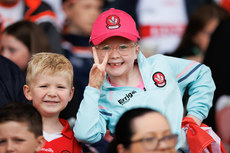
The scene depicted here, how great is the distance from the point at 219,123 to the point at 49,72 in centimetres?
247

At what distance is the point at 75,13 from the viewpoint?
6.70 m

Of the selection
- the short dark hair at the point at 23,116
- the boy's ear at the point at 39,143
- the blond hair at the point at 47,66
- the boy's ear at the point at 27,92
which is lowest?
the boy's ear at the point at 39,143

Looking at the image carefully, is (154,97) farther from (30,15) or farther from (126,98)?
(30,15)

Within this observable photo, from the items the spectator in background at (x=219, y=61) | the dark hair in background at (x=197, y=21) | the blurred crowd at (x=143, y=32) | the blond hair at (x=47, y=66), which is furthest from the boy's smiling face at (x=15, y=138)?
the dark hair in background at (x=197, y=21)

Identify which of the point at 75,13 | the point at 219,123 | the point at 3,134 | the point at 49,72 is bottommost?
the point at 219,123

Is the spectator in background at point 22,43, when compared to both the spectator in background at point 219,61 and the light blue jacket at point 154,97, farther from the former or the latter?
the spectator in background at point 219,61

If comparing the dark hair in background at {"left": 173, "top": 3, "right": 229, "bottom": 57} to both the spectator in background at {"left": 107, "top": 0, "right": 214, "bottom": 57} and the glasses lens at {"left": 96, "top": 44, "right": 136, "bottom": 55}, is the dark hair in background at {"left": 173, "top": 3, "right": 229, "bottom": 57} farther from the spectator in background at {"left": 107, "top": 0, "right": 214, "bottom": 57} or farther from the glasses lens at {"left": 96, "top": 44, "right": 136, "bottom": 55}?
the glasses lens at {"left": 96, "top": 44, "right": 136, "bottom": 55}

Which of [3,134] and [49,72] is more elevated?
[49,72]

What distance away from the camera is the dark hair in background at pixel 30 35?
495 cm

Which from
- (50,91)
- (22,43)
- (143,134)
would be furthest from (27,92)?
(22,43)

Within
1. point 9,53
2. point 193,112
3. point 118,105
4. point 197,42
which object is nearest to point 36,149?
point 118,105

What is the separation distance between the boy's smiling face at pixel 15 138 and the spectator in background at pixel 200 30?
139 inches

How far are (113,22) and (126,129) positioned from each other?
0.97 m

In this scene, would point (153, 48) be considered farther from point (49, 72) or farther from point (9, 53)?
point (49, 72)
